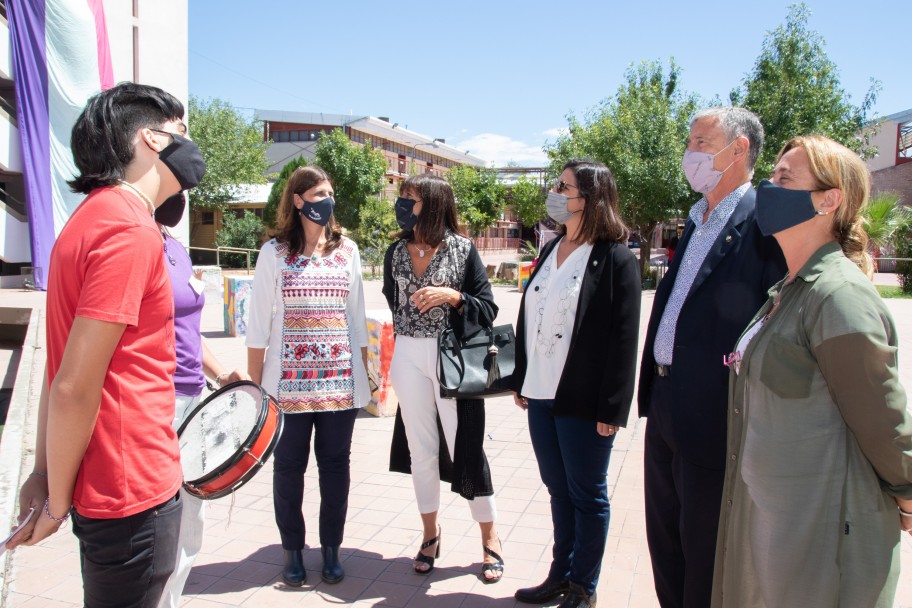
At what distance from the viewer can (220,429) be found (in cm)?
247

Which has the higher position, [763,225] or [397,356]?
[763,225]

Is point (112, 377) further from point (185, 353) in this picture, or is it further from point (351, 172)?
point (351, 172)

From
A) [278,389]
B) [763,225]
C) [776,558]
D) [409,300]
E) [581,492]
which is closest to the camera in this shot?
[776,558]

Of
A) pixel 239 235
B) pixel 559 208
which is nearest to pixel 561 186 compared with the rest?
pixel 559 208

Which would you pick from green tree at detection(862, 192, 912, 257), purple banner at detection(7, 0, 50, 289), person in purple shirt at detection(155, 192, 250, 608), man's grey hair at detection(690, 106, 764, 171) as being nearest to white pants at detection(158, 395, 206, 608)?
person in purple shirt at detection(155, 192, 250, 608)

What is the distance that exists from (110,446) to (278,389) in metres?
1.56

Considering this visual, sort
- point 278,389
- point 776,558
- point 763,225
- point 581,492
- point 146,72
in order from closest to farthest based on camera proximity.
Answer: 1. point 776,558
2. point 763,225
3. point 581,492
4. point 278,389
5. point 146,72

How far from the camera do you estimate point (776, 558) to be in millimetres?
1892

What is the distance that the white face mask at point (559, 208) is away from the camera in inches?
126

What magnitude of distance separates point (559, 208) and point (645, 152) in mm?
21243

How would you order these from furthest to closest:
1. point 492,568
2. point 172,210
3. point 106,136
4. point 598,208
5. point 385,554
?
point 385,554, point 492,568, point 598,208, point 172,210, point 106,136

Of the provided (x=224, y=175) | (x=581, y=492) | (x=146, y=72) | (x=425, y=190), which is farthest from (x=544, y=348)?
(x=224, y=175)

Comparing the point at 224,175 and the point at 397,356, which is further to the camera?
the point at 224,175

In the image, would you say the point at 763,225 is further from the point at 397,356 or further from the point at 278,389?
A: the point at 278,389
